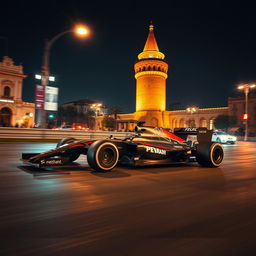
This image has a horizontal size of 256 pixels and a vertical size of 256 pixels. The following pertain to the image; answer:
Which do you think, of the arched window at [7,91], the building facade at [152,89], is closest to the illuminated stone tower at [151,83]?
the building facade at [152,89]

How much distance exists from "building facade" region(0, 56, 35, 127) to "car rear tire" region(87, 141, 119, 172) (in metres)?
41.2

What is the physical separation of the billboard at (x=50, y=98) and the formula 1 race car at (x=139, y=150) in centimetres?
518

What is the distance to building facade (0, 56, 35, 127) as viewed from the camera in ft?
143

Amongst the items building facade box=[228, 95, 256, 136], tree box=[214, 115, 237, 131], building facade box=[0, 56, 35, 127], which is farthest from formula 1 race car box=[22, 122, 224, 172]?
building facade box=[228, 95, 256, 136]

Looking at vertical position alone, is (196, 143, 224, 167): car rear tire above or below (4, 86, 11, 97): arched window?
below

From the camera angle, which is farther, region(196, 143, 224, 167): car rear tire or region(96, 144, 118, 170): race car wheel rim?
region(196, 143, 224, 167): car rear tire

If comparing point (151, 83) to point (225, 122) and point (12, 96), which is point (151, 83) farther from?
point (12, 96)

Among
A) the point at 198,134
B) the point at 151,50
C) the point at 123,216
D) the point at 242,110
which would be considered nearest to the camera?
the point at 123,216

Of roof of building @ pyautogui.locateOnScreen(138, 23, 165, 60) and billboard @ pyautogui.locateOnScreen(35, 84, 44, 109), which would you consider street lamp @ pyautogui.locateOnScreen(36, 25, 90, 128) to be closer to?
billboard @ pyautogui.locateOnScreen(35, 84, 44, 109)

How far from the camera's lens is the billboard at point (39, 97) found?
36.6ft

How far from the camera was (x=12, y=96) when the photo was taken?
4450 centimetres

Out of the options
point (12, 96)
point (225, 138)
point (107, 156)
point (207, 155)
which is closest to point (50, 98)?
point (107, 156)

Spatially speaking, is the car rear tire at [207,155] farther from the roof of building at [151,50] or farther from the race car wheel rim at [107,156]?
the roof of building at [151,50]

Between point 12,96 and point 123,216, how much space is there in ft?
154
